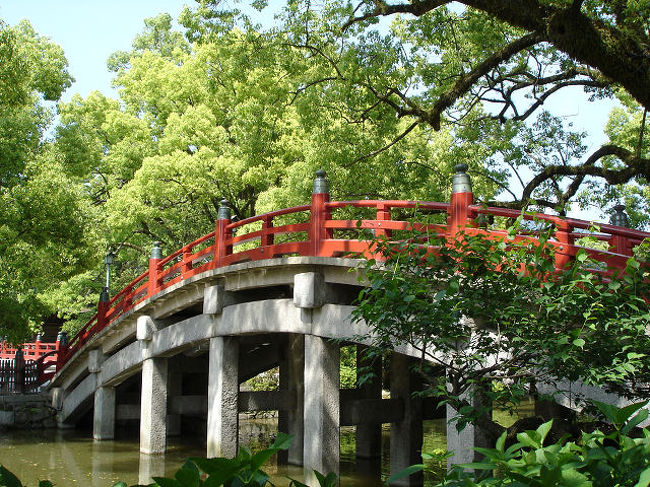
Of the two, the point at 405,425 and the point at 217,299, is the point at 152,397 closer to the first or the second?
the point at 217,299

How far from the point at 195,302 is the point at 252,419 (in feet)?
32.2

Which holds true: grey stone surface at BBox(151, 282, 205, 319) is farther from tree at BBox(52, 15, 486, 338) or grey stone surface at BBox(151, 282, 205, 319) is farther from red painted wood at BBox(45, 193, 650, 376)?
tree at BBox(52, 15, 486, 338)

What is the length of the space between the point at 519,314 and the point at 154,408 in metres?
10.3

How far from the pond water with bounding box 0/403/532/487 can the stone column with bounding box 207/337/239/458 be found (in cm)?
97

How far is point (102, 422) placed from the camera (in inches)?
663

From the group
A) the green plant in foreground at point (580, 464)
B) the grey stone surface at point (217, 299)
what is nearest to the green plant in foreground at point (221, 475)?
the green plant in foreground at point (580, 464)

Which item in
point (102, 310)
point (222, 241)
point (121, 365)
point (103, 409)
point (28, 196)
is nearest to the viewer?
point (222, 241)

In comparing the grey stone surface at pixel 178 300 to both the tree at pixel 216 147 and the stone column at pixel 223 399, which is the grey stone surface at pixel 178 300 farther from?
the tree at pixel 216 147

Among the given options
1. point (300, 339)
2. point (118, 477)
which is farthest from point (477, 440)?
point (118, 477)

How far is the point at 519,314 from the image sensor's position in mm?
5742

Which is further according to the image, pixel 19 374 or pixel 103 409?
pixel 19 374

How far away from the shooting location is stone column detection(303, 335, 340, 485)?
10.6 m

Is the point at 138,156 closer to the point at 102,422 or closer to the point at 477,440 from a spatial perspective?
the point at 102,422

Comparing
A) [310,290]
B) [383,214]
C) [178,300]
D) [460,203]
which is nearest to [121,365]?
[178,300]
